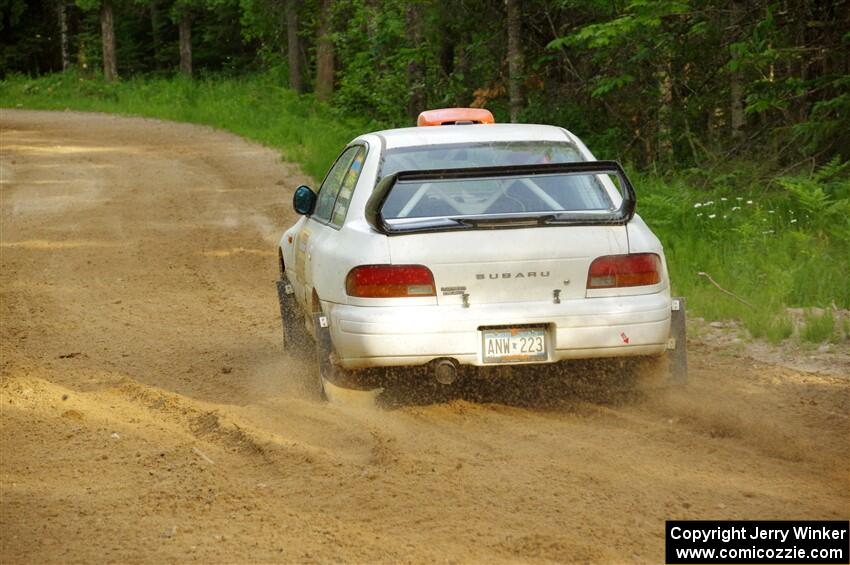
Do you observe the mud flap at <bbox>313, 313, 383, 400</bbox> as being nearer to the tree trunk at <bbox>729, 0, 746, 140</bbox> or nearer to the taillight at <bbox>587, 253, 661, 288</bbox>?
the taillight at <bbox>587, 253, 661, 288</bbox>

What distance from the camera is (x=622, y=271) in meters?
6.79

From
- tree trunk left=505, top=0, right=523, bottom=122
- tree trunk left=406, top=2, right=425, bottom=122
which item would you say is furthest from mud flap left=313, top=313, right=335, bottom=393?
tree trunk left=406, top=2, right=425, bottom=122

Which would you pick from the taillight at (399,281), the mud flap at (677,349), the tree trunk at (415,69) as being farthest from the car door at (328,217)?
the tree trunk at (415,69)

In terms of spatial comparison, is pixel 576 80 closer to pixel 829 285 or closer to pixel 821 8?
pixel 821 8

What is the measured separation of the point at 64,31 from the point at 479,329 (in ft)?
174

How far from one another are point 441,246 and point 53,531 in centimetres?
256

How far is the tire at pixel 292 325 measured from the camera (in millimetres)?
8633

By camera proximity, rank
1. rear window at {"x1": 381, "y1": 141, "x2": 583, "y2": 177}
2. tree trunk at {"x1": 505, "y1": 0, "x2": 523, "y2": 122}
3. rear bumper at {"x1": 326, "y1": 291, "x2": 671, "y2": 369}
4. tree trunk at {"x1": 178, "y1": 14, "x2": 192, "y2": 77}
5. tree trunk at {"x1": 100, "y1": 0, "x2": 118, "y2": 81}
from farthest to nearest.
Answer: tree trunk at {"x1": 178, "y1": 14, "x2": 192, "y2": 77}
tree trunk at {"x1": 100, "y1": 0, "x2": 118, "y2": 81}
tree trunk at {"x1": 505, "y1": 0, "x2": 523, "y2": 122}
rear window at {"x1": 381, "y1": 141, "x2": 583, "y2": 177}
rear bumper at {"x1": 326, "y1": 291, "x2": 671, "y2": 369}

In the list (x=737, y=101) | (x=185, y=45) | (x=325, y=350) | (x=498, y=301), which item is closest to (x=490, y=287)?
(x=498, y=301)

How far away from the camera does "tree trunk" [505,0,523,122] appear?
18984 mm

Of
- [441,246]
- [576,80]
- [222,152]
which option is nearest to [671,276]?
[441,246]

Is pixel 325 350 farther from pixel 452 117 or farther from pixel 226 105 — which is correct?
pixel 226 105
